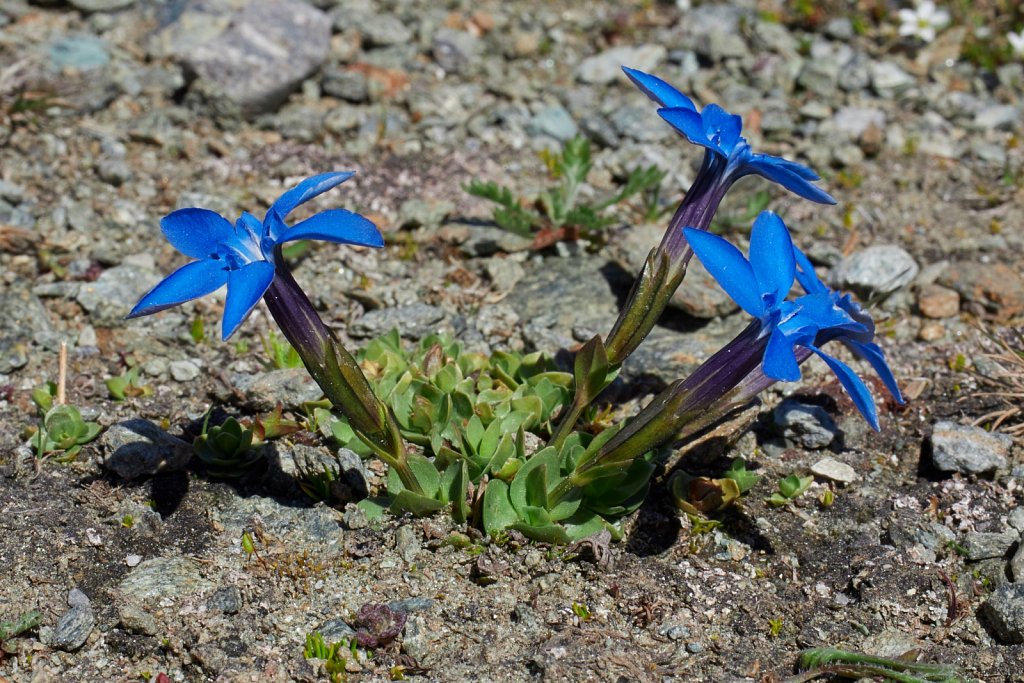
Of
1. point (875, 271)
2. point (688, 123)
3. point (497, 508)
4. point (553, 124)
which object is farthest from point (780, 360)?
point (553, 124)

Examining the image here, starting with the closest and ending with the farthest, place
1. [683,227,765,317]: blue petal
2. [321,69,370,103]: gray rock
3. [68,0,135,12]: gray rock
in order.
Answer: [683,227,765,317]: blue petal < [321,69,370,103]: gray rock < [68,0,135,12]: gray rock

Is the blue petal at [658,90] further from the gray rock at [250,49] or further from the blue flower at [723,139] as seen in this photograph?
the gray rock at [250,49]

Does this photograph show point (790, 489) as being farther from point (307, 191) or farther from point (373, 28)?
point (373, 28)

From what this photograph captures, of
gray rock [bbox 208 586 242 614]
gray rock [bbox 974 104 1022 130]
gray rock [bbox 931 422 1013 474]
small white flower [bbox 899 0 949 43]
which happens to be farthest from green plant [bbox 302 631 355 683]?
small white flower [bbox 899 0 949 43]

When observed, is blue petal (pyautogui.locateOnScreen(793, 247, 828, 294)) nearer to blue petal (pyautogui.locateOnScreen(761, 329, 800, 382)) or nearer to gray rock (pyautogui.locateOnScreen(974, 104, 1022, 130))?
blue petal (pyautogui.locateOnScreen(761, 329, 800, 382))

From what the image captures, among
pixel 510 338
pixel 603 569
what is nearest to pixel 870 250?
pixel 510 338

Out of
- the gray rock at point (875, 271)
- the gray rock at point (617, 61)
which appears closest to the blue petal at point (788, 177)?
the gray rock at point (875, 271)

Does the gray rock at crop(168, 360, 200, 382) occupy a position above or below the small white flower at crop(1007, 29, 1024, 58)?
below
